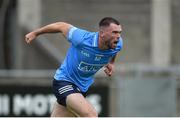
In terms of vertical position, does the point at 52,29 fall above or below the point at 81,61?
above

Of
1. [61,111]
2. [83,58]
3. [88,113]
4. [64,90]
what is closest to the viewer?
[88,113]

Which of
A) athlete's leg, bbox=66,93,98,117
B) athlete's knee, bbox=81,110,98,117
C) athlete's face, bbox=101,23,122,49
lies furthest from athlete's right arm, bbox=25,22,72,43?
athlete's knee, bbox=81,110,98,117

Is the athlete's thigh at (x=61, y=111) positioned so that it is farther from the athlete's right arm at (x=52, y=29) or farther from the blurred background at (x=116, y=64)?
the blurred background at (x=116, y=64)

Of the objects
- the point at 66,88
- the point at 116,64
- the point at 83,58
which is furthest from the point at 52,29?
the point at 116,64

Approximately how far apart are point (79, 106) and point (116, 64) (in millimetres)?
9312

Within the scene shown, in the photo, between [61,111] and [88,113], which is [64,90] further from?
[88,113]

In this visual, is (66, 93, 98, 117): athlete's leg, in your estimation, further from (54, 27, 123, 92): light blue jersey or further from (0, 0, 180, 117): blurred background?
(0, 0, 180, 117): blurred background

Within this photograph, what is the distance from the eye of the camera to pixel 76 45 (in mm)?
9523

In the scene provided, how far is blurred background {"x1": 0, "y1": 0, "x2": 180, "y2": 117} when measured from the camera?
15188mm

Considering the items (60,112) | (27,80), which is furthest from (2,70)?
(60,112)

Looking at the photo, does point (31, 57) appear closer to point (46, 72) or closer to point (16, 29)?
point (16, 29)

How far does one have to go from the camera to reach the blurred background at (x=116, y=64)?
49.8 feet

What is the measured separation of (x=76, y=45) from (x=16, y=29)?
8.34 metres

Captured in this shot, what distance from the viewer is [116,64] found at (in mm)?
18562
